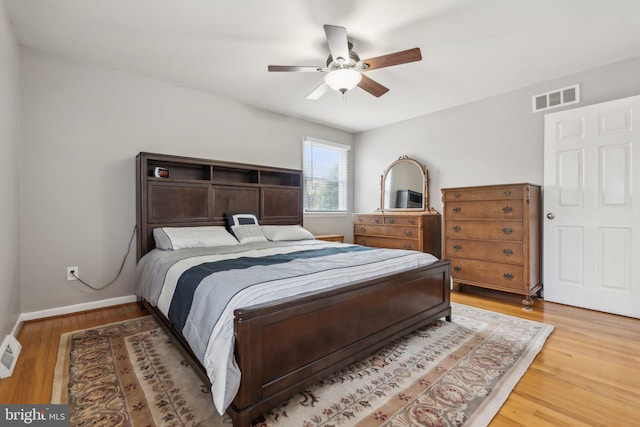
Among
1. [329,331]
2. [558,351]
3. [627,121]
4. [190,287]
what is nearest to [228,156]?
[190,287]

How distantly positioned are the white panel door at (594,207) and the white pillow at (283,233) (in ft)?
9.21

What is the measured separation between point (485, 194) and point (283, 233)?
240 cm

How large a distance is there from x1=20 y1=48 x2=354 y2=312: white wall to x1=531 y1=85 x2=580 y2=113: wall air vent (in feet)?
13.1

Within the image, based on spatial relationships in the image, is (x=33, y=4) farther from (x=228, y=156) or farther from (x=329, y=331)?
(x=329, y=331)

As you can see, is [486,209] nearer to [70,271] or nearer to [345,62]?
[345,62]

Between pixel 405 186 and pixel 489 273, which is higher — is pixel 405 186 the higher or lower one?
the higher one

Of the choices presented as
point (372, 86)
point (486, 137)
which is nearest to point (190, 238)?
point (372, 86)

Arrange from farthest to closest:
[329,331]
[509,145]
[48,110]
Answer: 1. [509,145]
2. [48,110]
3. [329,331]

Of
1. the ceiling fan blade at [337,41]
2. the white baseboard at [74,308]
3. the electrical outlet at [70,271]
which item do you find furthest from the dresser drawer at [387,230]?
the electrical outlet at [70,271]

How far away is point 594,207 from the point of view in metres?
2.97

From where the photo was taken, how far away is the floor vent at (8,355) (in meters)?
1.74

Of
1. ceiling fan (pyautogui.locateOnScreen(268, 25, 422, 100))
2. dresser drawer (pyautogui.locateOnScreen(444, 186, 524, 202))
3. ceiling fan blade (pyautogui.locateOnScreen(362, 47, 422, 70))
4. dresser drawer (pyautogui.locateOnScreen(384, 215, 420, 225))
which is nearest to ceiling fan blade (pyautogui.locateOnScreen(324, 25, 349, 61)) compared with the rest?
ceiling fan (pyautogui.locateOnScreen(268, 25, 422, 100))

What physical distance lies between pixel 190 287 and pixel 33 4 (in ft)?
7.71

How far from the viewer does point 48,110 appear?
8.94 ft
